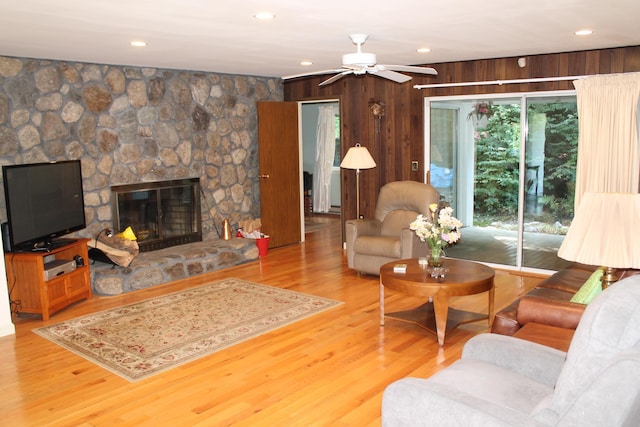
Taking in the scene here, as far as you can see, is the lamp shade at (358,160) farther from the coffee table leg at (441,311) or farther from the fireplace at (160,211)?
Result: the coffee table leg at (441,311)

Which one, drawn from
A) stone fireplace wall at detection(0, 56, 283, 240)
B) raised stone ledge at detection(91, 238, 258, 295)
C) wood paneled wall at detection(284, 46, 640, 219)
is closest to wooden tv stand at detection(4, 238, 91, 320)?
raised stone ledge at detection(91, 238, 258, 295)

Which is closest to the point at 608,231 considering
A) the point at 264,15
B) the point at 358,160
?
the point at 264,15

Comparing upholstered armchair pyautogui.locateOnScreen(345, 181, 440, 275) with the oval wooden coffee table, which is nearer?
the oval wooden coffee table

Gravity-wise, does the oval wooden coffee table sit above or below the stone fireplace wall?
below

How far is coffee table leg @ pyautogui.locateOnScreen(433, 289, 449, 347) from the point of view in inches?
165

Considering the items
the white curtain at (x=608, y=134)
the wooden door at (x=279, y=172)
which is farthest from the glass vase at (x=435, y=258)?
the wooden door at (x=279, y=172)

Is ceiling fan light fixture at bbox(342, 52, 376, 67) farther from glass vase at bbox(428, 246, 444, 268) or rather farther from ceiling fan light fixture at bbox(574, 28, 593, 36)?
ceiling fan light fixture at bbox(574, 28, 593, 36)

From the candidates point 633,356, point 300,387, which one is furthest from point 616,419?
point 300,387

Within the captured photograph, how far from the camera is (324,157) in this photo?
10.8 meters

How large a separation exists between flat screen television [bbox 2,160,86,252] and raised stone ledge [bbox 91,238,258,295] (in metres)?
0.56

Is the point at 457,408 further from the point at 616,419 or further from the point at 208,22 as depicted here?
the point at 208,22

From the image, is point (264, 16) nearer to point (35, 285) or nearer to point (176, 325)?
point (176, 325)

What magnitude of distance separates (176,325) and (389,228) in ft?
8.28

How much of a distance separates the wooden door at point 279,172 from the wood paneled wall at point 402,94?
0.43 m
